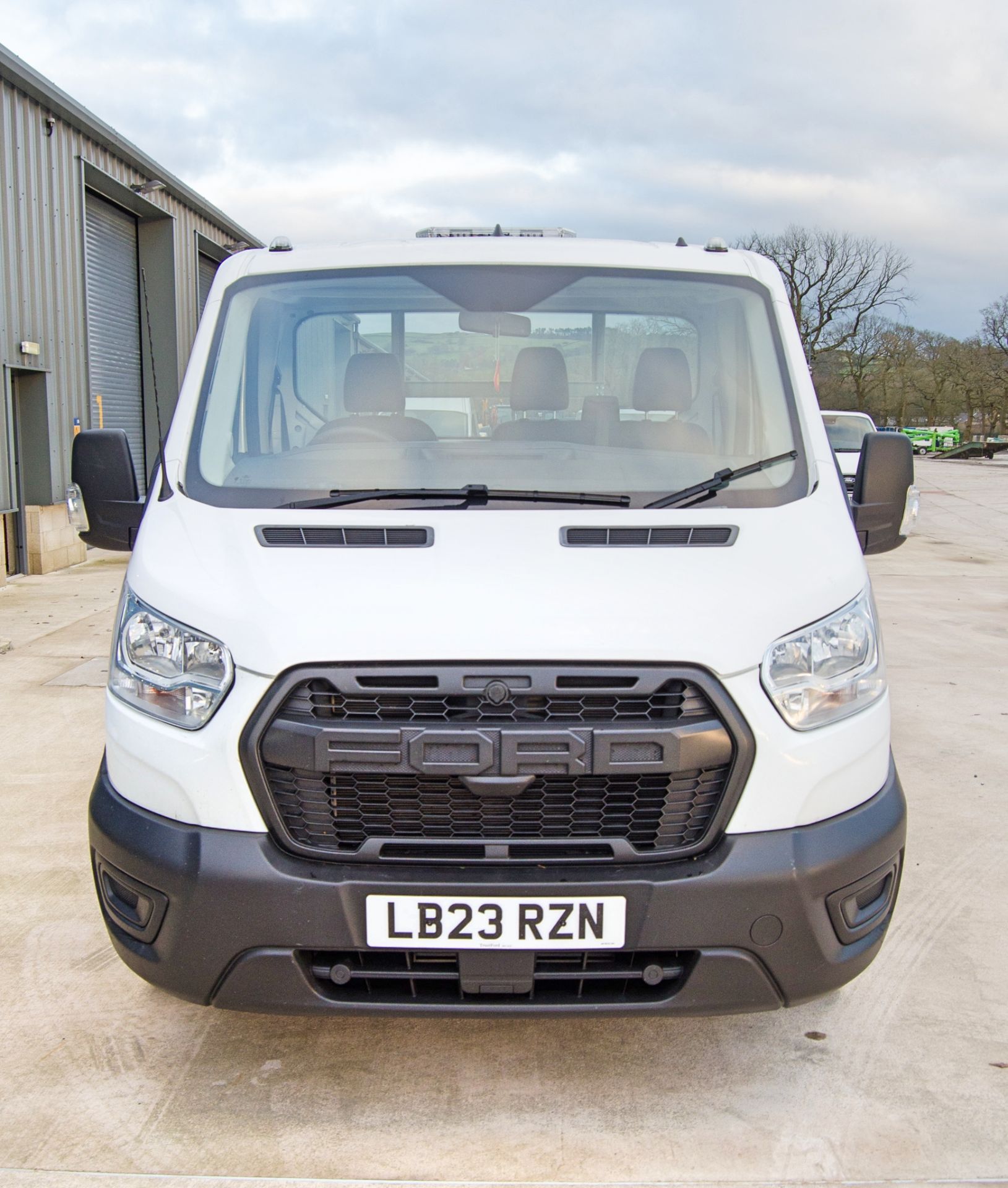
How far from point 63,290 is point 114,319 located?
107 inches

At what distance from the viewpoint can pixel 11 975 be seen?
3.36 meters

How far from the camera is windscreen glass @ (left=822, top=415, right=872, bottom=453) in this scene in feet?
58.2

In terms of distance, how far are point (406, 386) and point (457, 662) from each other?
124 cm

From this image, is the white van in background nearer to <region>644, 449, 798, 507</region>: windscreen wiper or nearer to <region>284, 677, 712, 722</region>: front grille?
<region>644, 449, 798, 507</region>: windscreen wiper

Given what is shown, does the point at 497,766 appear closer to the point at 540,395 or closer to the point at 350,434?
the point at 350,434

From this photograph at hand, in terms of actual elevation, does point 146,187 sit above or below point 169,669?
above

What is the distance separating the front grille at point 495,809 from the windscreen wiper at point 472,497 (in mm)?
783

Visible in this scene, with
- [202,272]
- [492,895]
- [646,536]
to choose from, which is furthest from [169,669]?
[202,272]

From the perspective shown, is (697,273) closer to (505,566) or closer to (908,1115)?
(505,566)

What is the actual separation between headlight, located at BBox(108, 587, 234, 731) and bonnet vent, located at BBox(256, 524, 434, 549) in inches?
12.3

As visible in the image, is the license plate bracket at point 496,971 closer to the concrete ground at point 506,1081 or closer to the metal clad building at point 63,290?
the concrete ground at point 506,1081

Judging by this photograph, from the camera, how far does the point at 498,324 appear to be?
3.41 meters

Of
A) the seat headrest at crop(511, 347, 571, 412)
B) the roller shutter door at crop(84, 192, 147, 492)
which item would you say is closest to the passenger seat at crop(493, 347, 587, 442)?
the seat headrest at crop(511, 347, 571, 412)

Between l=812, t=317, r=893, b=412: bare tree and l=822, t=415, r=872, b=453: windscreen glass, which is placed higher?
l=812, t=317, r=893, b=412: bare tree
